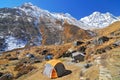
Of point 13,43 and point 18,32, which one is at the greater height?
point 18,32

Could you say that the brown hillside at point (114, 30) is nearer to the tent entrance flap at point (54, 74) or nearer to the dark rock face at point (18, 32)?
the tent entrance flap at point (54, 74)

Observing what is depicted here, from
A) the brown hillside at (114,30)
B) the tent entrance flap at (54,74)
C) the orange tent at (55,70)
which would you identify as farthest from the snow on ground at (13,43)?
the tent entrance flap at (54,74)

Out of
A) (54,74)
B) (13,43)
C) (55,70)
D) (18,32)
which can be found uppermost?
(18,32)

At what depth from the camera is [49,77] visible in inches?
1543

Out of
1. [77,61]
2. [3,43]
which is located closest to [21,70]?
[77,61]

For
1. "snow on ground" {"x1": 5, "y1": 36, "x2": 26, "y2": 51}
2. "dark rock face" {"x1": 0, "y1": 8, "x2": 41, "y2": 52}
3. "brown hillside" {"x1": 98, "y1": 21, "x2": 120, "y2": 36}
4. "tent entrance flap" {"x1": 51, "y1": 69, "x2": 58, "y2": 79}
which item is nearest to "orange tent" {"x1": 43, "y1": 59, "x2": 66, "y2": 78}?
"tent entrance flap" {"x1": 51, "y1": 69, "x2": 58, "y2": 79}

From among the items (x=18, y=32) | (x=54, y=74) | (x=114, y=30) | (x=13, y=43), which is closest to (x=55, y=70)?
(x=54, y=74)

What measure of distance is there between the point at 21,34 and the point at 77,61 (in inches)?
5319

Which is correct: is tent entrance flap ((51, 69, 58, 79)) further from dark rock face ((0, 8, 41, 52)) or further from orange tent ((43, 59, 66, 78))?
dark rock face ((0, 8, 41, 52))

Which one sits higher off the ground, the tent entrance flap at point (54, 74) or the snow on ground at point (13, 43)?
→ the snow on ground at point (13, 43)

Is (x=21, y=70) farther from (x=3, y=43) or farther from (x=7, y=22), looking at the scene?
(x=7, y=22)

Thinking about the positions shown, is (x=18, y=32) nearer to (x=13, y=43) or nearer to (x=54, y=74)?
(x=13, y=43)

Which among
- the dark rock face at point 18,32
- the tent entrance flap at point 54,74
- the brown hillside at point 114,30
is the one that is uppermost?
the dark rock face at point 18,32

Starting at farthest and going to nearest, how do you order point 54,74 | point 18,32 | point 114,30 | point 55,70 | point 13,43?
point 18,32 < point 13,43 < point 114,30 < point 55,70 < point 54,74
